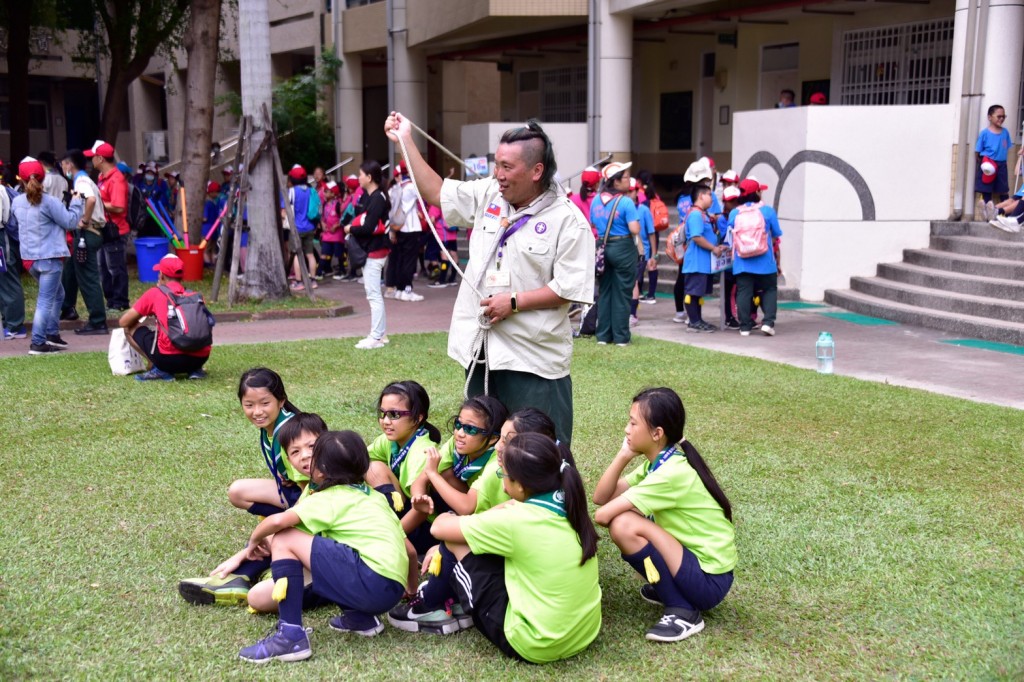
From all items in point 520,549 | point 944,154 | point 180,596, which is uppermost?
point 944,154

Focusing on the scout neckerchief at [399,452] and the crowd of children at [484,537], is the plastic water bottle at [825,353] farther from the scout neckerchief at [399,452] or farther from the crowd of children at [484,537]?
the scout neckerchief at [399,452]

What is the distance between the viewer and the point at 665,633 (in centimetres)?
389

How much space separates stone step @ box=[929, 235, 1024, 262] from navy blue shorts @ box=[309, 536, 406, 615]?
991cm

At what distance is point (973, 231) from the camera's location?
12.6 meters

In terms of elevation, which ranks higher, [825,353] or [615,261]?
[615,261]

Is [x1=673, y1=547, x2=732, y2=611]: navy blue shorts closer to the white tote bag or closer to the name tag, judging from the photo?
the name tag

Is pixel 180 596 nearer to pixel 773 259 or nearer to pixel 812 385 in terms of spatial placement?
pixel 812 385

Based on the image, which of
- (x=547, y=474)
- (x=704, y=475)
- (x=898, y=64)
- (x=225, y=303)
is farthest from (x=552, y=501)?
(x=898, y=64)

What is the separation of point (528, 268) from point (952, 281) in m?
8.77

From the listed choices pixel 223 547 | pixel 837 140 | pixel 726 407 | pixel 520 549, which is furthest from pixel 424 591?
pixel 837 140

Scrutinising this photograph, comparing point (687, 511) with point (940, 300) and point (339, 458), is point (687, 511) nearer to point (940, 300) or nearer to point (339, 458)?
point (339, 458)

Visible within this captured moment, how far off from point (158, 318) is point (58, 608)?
4149mm

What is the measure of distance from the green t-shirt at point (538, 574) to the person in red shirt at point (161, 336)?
5022 millimetres

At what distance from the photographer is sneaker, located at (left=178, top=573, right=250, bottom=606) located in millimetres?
4164
